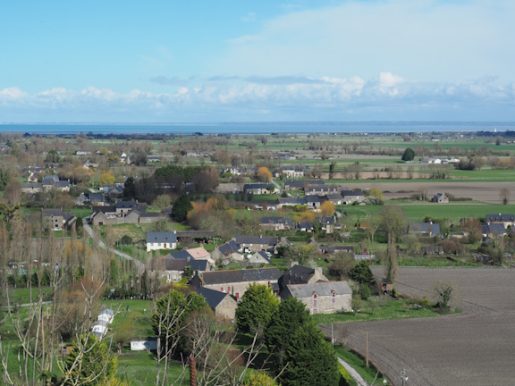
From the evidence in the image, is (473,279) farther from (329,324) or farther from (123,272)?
(123,272)

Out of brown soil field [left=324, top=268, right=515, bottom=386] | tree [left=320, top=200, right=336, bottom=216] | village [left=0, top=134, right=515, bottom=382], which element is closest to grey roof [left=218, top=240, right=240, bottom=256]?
village [left=0, top=134, right=515, bottom=382]

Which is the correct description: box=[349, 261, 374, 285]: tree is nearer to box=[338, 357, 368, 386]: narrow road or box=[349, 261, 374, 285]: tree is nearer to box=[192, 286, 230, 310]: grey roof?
box=[192, 286, 230, 310]: grey roof

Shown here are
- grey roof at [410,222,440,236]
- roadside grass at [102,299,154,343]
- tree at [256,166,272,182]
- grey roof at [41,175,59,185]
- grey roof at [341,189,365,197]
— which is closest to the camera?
roadside grass at [102,299,154,343]

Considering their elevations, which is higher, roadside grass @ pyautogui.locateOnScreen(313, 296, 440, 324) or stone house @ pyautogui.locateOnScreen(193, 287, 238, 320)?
stone house @ pyautogui.locateOnScreen(193, 287, 238, 320)

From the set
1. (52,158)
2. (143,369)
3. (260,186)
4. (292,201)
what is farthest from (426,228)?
(52,158)

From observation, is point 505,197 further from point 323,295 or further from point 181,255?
point 323,295

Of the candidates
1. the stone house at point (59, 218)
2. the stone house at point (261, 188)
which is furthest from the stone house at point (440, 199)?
the stone house at point (59, 218)

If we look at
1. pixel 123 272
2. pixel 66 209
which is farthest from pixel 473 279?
pixel 66 209
